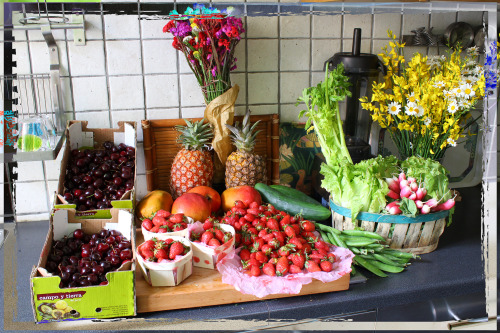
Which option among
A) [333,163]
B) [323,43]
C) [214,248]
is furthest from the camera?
[323,43]

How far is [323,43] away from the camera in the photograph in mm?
1666

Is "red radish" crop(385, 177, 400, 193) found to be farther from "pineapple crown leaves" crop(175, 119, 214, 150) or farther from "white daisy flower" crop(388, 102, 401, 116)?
"pineapple crown leaves" crop(175, 119, 214, 150)

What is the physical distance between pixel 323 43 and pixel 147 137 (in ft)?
2.55

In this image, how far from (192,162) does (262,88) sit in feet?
1.37

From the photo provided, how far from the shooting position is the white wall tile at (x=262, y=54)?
1.61 metres

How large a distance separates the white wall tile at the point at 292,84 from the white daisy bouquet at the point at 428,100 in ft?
0.84

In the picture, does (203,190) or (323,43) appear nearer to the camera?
(203,190)

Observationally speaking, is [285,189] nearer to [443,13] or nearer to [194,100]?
[194,100]

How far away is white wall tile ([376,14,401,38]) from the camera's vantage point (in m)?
1.69

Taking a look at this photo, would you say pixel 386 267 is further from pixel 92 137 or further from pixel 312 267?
pixel 92 137

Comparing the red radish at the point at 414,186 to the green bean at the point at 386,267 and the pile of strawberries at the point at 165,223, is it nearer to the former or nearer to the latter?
the green bean at the point at 386,267

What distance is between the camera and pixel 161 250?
1.09 meters

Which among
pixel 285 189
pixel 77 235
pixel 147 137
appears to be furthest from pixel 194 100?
pixel 77 235

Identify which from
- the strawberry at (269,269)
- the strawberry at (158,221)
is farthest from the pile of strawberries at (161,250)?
the strawberry at (269,269)
